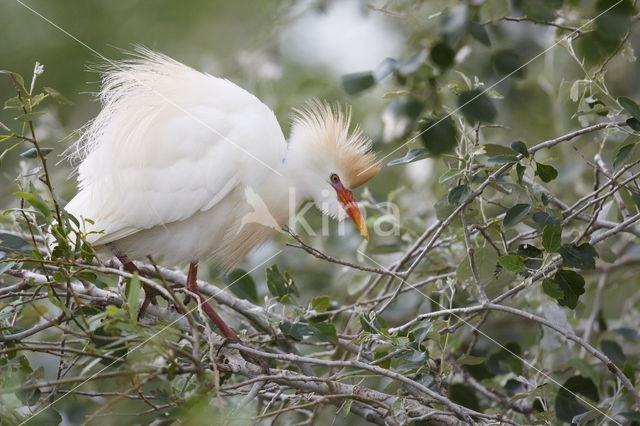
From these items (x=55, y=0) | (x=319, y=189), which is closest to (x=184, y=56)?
(x=55, y=0)

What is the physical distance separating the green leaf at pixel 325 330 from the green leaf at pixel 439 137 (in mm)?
794

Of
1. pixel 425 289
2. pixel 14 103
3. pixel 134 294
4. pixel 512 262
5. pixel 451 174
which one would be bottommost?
pixel 425 289

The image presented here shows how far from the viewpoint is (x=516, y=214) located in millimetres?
1982

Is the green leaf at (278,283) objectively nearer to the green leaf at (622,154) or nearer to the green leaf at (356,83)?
the green leaf at (356,83)

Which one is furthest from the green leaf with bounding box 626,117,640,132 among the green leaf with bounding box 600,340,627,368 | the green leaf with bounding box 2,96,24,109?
the green leaf with bounding box 2,96,24,109

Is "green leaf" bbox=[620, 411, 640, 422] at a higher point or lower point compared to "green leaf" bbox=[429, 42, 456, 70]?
lower

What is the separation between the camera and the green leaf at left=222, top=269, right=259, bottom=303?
2.72m

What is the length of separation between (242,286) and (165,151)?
26.1 inches

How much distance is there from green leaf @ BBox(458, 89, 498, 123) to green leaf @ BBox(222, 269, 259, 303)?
1.39 m

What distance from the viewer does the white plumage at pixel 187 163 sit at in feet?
8.02

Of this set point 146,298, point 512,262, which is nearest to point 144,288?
point 146,298

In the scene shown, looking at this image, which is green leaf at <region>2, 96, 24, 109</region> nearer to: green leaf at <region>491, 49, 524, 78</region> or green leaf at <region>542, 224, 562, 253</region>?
green leaf at <region>491, 49, 524, 78</region>

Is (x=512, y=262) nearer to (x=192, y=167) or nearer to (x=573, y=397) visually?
(x=573, y=397)

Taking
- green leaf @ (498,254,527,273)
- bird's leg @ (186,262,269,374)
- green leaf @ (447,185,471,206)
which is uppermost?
green leaf @ (447,185,471,206)
